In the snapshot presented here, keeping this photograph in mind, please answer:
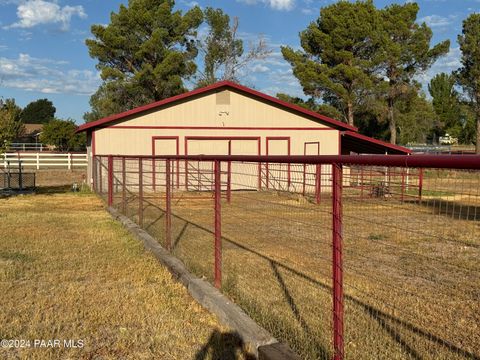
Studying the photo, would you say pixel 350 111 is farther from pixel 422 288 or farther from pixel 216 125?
pixel 422 288

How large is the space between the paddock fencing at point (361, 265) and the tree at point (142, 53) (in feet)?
118

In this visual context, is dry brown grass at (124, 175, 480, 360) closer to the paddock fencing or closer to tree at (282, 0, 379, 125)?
the paddock fencing

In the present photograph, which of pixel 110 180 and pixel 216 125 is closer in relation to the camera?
pixel 110 180

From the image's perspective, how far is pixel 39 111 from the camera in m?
136

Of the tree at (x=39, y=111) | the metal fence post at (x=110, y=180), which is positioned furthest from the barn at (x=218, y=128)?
the tree at (x=39, y=111)

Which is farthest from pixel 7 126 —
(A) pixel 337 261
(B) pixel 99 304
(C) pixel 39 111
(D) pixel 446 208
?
(C) pixel 39 111

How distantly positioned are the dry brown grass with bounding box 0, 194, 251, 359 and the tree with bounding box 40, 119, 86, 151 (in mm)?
55051

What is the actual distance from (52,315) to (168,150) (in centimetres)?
1742

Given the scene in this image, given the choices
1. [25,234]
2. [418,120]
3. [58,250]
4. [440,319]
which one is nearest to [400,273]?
[440,319]

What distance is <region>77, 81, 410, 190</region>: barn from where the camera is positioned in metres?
22.0

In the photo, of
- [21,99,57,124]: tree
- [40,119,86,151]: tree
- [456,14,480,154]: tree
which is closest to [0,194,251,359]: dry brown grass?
[456,14,480,154]: tree

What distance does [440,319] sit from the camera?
203 inches

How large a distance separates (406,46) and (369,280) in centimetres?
4065

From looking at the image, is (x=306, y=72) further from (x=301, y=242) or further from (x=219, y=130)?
(x=301, y=242)
